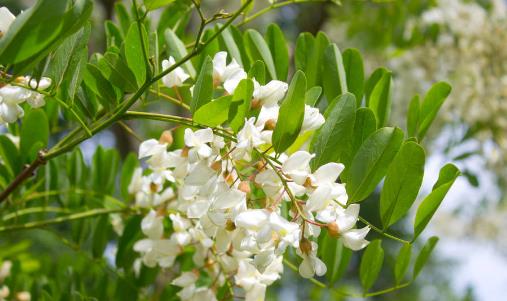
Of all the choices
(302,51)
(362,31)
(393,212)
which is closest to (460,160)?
(362,31)

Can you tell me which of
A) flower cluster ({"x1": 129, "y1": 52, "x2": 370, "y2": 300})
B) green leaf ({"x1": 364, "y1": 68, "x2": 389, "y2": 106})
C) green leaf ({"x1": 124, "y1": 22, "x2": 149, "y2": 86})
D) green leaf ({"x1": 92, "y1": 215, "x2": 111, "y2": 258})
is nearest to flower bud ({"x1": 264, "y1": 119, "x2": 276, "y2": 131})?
flower cluster ({"x1": 129, "y1": 52, "x2": 370, "y2": 300})

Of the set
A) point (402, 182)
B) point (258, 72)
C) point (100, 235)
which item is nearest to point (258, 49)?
point (258, 72)

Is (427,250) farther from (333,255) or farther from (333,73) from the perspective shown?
(333,73)

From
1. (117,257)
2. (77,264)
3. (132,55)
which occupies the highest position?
(132,55)

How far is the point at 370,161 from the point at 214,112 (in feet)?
0.41

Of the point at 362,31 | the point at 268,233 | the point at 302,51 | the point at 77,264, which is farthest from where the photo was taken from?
the point at 362,31

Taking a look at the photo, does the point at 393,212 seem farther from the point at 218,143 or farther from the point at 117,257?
the point at 117,257

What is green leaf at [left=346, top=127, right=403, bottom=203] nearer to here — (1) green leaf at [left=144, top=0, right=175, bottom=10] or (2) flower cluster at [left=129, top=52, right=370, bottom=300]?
(2) flower cluster at [left=129, top=52, right=370, bottom=300]

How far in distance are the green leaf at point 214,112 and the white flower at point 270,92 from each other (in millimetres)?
27

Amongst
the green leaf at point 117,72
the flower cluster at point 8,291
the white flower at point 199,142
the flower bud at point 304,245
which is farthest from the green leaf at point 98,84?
the flower cluster at point 8,291

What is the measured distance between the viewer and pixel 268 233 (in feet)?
1.44

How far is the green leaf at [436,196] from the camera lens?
47cm

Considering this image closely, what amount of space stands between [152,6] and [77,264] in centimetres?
64

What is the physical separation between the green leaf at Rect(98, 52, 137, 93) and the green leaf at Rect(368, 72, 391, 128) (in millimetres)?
237
